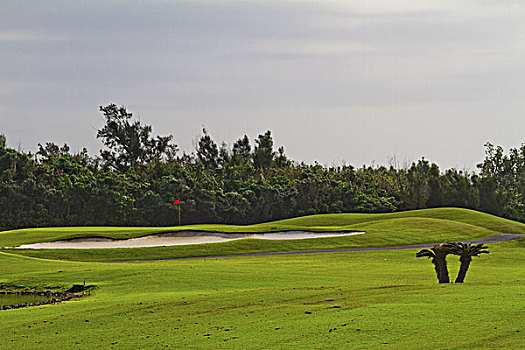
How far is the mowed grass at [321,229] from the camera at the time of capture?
39.4 meters

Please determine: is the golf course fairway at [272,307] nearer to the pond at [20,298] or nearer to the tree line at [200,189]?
the pond at [20,298]

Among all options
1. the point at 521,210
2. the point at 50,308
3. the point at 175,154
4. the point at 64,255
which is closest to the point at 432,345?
the point at 50,308

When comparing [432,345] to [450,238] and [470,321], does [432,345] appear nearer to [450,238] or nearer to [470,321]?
[470,321]

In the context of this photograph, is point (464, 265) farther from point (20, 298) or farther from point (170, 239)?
point (170, 239)

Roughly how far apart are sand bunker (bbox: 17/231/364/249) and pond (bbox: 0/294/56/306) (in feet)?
57.3

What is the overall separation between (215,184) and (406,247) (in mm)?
29356

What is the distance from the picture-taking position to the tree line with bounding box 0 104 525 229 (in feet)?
205

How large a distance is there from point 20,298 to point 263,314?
1137 centimetres

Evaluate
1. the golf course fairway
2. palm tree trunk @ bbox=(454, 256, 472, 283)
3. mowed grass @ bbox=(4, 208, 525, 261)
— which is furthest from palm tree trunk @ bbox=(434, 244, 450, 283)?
mowed grass @ bbox=(4, 208, 525, 261)

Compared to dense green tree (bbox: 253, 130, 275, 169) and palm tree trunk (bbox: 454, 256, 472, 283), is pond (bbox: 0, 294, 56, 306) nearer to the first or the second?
palm tree trunk (bbox: 454, 256, 472, 283)

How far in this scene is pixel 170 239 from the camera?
4700 centimetres

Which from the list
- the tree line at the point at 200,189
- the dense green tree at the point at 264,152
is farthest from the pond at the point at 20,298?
the dense green tree at the point at 264,152

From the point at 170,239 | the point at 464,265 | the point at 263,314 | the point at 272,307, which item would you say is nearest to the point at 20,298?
the point at 272,307

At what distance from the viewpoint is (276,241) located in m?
44.8
